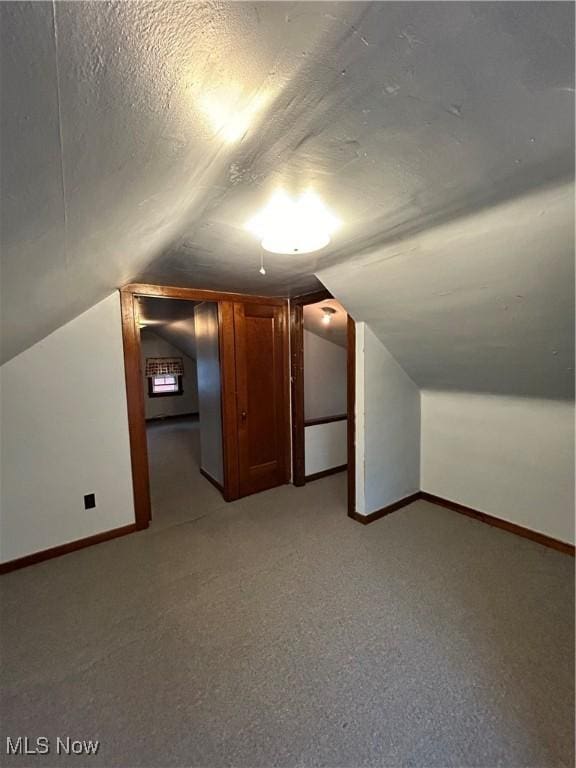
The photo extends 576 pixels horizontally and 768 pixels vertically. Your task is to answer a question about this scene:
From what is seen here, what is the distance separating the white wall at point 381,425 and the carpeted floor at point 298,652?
42cm

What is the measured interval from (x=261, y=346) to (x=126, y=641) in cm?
240

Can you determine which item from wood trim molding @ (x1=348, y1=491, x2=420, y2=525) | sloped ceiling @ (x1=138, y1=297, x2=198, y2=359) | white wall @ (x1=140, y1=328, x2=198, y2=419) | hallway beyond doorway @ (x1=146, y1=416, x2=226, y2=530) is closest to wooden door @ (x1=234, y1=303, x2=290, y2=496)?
hallway beyond doorway @ (x1=146, y1=416, x2=226, y2=530)

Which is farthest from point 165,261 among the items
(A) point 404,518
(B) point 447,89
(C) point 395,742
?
(A) point 404,518

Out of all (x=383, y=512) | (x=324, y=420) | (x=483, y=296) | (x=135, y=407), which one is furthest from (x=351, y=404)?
(x=135, y=407)

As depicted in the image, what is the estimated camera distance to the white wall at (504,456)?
2291 mm

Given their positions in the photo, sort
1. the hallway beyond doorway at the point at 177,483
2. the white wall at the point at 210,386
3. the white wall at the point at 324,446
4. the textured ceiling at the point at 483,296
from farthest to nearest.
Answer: the white wall at the point at 324,446, the white wall at the point at 210,386, the hallway beyond doorway at the point at 177,483, the textured ceiling at the point at 483,296

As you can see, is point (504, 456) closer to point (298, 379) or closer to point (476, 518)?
point (476, 518)

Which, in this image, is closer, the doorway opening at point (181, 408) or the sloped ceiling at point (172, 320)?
the doorway opening at point (181, 408)

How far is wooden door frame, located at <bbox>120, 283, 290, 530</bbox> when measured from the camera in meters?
2.59

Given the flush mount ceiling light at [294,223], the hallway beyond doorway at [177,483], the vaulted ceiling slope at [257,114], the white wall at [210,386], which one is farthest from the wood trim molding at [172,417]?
the flush mount ceiling light at [294,223]

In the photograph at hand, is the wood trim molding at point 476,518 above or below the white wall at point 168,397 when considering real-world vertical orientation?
below

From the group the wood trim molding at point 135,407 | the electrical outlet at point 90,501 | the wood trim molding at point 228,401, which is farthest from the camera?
the wood trim molding at point 228,401

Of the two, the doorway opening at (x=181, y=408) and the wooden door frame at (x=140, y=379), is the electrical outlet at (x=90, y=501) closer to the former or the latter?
the wooden door frame at (x=140, y=379)

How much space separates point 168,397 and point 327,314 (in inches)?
196
